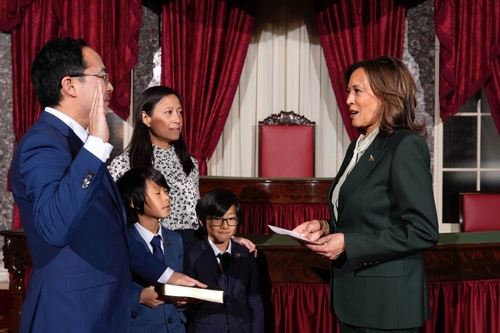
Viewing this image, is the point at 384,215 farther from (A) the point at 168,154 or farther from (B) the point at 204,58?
(B) the point at 204,58

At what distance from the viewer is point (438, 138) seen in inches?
251

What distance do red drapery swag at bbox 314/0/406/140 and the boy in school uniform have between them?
166 inches

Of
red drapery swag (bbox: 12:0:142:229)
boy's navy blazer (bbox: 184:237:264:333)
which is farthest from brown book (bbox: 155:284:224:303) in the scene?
red drapery swag (bbox: 12:0:142:229)

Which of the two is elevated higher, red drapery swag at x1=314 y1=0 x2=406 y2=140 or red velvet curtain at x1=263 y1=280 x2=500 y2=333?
red drapery swag at x1=314 y1=0 x2=406 y2=140

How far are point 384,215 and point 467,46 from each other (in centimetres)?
479

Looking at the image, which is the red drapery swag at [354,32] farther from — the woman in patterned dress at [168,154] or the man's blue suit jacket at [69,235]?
the man's blue suit jacket at [69,235]

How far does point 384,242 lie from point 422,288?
0.69 ft

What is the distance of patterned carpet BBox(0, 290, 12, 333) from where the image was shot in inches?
161

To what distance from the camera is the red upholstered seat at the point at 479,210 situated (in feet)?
14.5

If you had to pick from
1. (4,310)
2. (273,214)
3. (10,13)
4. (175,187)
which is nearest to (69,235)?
(175,187)

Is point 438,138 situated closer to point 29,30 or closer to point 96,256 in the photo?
point 29,30

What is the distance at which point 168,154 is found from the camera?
2.86 meters

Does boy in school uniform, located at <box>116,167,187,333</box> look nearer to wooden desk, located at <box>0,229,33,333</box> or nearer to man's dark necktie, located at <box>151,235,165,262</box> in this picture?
man's dark necktie, located at <box>151,235,165,262</box>

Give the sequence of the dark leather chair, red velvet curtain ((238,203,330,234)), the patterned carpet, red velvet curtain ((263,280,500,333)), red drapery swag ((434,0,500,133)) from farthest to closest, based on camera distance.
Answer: the dark leather chair → red drapery swag ((434,0,500,133)) → red velvet curtain ((238,203,330,234)) → the patterned carpet → red velvet curtain ((263,280,500,333))
